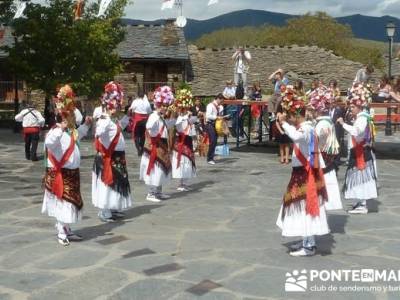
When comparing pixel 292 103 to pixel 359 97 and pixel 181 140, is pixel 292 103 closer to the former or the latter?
pixel 359 97

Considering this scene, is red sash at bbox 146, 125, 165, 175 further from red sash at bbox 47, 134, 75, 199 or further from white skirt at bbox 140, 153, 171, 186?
red sash at bbox 47, 134, 75, 199

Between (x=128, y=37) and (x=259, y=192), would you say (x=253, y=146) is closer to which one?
(x=259, y=192)

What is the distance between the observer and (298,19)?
6512 cm

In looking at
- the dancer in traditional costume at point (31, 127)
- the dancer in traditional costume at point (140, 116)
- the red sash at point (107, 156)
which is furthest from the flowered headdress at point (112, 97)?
the dancer in traditional costume at point (31, 127)

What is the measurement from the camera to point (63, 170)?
305 inches

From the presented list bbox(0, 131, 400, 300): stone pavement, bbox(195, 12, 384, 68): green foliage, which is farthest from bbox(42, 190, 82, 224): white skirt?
bbox(195, 12, 384, 68): green foliage

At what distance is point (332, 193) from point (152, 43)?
2868cm

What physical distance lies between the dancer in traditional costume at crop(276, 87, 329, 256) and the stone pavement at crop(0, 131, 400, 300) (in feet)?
1.12

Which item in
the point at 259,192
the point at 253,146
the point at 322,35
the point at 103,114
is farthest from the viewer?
the point at 322,35

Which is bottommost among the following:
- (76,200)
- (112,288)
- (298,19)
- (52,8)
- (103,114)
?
(112,288)

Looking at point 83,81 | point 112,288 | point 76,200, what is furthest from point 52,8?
point 112,288

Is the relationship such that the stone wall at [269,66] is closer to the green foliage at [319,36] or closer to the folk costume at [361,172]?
the green foliage at [319,36]

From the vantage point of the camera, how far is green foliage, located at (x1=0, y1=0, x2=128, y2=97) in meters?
22.9

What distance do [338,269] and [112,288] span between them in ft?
8.04
